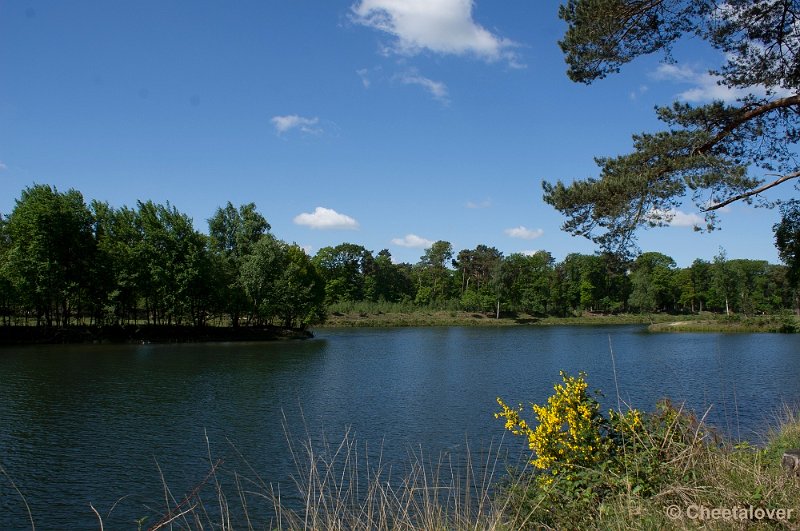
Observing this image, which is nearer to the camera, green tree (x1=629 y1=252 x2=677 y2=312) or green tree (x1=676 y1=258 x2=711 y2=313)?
green tree (x1=629 y1=252 x2=677 y2=312)

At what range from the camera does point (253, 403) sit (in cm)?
2008

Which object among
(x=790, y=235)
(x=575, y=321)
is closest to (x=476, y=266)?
(x=575, y=321)

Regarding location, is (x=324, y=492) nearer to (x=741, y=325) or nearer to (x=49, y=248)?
(x=49, y=248)

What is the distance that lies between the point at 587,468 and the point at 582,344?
43.0 m

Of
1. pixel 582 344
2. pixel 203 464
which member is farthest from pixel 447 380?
pixel 582 344

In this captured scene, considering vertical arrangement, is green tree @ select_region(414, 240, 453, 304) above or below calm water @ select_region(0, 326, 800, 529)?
above

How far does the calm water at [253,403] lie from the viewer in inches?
462

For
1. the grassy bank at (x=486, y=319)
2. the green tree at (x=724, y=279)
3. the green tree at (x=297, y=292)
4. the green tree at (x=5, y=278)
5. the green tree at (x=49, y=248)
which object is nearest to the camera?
the green tree at (x=5, y=278)

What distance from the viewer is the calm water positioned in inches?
462

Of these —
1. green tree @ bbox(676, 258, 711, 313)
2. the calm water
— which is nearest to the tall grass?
the calm water

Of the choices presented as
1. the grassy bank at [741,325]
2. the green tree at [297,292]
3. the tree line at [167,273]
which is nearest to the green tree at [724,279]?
the tree line at [167,273]

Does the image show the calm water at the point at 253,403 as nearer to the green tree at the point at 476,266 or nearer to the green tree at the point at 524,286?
the green tree at the point at 524,286

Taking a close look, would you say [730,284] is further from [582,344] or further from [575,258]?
[582,344]

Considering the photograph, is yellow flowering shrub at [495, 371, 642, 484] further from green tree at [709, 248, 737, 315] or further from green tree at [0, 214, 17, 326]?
→ green tree at [709, 248, 737, 315]
